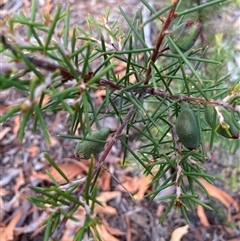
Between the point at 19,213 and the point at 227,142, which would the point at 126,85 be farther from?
the point at 19,213

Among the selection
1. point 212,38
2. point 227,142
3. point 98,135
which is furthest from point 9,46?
point 212,38

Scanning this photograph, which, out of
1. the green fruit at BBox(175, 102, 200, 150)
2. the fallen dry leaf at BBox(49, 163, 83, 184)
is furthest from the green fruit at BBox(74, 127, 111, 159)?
the fallen dry leaf at BBox(49, 163, 83, 184)

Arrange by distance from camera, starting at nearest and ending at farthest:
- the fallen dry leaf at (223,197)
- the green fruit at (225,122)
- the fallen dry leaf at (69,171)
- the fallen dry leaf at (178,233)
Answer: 1. the green fruit at (225,122)
2. the fallen dry leaf at (178,233)
3. the fallen dry leaf at (223,197)
4. the fallen dry leaf at (69,171)

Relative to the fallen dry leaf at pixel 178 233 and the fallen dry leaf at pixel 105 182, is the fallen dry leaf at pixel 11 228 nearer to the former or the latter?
the fallen dry leaf at pixel 105 182

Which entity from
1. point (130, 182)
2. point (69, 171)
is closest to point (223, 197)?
point (130, 182)

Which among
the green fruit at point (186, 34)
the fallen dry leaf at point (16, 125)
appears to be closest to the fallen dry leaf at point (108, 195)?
the fallen dry leaf at point (16, 125)

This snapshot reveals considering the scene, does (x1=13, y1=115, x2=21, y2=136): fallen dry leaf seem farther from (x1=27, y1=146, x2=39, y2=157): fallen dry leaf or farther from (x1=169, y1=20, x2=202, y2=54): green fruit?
(x1=169, y1=20, x2=202, y2=54): green fruit

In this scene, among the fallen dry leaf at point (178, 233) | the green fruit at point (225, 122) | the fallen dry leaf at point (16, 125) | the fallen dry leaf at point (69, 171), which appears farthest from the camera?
the fallen dry leaf at point (16, 125)

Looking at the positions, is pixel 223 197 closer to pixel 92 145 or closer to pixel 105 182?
pixel 105 182
